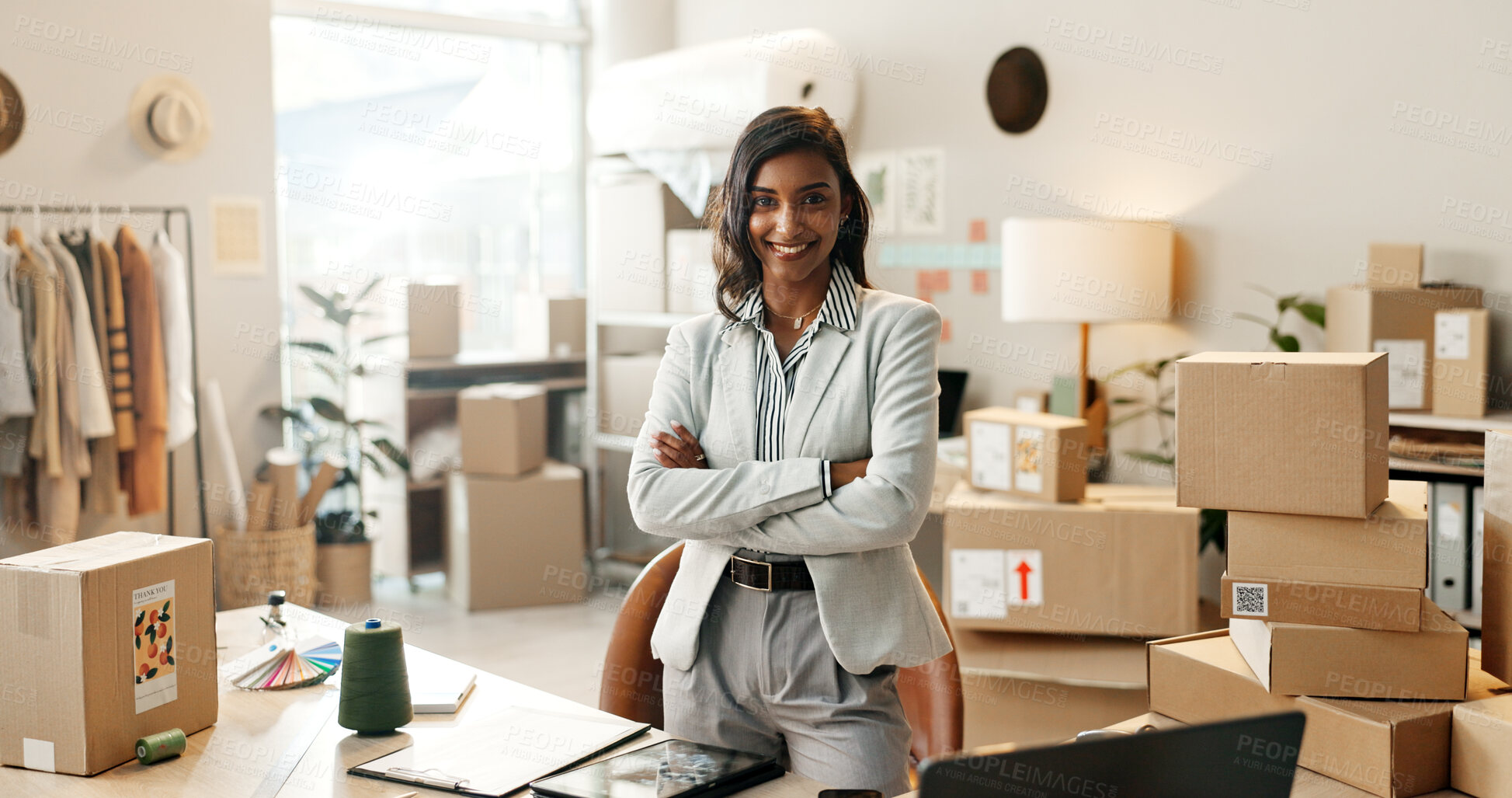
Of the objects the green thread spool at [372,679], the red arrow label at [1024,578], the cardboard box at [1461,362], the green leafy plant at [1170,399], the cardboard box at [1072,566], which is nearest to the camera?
the green thread spool at [372,679]

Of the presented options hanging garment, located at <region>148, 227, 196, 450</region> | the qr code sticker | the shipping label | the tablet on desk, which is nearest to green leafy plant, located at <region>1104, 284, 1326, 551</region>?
the qr code sticker

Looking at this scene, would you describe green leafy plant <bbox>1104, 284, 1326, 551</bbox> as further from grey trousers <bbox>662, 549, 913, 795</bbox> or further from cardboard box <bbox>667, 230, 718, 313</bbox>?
grey trousers <bbox>662, 549, 913, 795</bbox>

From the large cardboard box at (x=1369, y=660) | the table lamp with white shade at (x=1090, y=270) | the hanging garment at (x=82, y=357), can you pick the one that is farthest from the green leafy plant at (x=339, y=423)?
the large cardboard box at (x=1369, y=660)

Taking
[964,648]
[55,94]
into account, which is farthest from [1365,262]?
[55,94]

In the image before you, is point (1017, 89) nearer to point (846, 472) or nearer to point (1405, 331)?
point (1405, 331)

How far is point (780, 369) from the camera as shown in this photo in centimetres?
179

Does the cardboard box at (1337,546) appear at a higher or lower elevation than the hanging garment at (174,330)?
lower

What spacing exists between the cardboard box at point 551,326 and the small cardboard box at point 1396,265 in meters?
3.41

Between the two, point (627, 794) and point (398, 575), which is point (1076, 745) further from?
point (398, 575)

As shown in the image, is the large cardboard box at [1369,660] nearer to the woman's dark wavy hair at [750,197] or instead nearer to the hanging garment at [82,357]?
the woman's dark wavy hair at [750,197]

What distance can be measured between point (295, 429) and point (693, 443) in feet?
11.7

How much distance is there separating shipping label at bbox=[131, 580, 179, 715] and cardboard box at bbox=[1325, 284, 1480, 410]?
2612 mm

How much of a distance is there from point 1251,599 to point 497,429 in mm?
3667

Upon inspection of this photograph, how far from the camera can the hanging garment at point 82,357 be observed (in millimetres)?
3881
